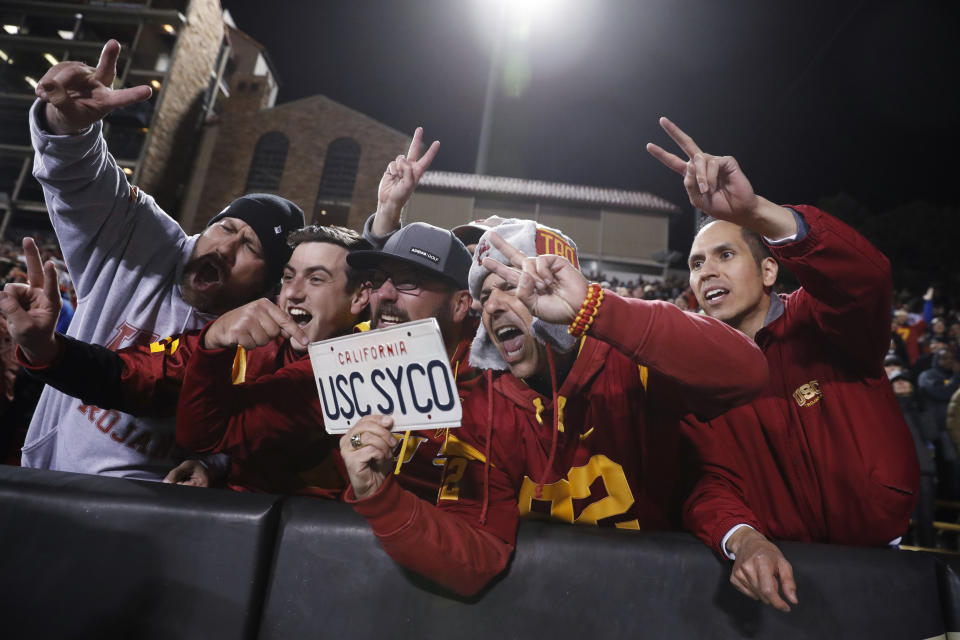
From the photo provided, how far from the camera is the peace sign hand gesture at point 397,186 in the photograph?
227 cm

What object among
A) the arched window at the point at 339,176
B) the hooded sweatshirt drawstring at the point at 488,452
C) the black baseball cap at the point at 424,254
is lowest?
the hooded sweatshirt drawstring at the point at 488,452

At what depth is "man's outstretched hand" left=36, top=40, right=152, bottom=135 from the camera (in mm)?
1747

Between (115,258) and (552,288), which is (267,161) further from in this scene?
(552,288)

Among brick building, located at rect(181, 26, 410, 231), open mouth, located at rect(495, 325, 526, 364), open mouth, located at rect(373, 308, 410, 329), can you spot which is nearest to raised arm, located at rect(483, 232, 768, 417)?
open mouth, located at rect(495, 325, 526, 364)

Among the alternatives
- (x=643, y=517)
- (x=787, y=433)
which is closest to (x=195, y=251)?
(x=643, y=517)

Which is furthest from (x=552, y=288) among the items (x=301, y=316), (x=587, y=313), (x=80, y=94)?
(x=80, y=94)

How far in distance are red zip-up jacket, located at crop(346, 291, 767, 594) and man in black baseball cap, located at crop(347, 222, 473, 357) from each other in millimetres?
458

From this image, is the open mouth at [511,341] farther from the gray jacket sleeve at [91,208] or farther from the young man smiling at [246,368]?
the gray jacket sleeve at [91,208]

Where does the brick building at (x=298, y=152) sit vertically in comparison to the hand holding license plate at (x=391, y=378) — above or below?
above

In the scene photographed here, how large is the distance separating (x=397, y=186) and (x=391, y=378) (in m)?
1.14

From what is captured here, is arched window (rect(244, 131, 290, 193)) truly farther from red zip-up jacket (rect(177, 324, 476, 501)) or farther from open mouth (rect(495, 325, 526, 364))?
open mouth (rect(495, 325, 526, 364))

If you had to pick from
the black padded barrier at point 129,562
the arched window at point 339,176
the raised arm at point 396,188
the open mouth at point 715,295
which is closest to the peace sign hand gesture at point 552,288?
the open mouth at point 715,295

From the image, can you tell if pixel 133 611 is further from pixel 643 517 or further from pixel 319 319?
pixel 643 517

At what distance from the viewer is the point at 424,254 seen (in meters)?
2.10
